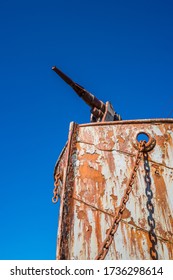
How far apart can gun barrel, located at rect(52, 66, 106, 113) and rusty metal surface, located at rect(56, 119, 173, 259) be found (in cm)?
262

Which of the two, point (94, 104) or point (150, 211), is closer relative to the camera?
point (150, 211)

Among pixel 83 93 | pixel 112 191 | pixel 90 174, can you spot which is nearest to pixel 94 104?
pixel 83 93

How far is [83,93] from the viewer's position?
7.05 meters

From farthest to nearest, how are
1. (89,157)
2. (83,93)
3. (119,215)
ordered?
(83,93)
(89,157)
(119,215)

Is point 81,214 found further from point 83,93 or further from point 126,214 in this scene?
point 83,93

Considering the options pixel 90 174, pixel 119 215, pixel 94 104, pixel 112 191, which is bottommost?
pixel 119 215

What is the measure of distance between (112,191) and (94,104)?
12.0ft

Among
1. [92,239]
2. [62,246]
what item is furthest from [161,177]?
[62,246]

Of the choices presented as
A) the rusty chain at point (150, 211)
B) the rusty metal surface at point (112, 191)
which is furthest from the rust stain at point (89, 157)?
the rusty chain at point (150, 211)

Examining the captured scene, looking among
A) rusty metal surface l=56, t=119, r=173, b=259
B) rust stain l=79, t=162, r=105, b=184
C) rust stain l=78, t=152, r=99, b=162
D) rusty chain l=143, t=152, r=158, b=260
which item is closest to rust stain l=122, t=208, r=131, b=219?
rusty metal surface l=56, t=119, r=173, b=259

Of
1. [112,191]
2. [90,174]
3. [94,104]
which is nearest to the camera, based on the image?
[112,191]

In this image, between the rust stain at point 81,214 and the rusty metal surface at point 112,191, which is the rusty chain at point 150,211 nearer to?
the rusty metal surface at point 112,191

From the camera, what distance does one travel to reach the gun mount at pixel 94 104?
699cm

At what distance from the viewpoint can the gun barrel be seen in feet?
22.9
